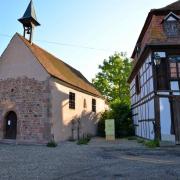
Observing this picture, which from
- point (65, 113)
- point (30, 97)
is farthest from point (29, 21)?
point (65, 113)

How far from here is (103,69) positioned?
119ft

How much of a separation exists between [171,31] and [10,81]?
455 inches

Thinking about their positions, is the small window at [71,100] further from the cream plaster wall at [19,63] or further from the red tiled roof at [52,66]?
the cream plaster wall at [19,63]

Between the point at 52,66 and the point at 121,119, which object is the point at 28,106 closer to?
the point at 52,66

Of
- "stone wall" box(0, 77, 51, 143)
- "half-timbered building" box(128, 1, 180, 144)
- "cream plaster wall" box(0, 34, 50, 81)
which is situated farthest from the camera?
"cream plaster wall" box(0, 34, 50, 81)

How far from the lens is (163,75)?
14211 mm

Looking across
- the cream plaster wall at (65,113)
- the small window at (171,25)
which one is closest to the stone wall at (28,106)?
the cream plaster wall at (65,113)

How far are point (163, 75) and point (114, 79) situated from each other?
21.0 metres

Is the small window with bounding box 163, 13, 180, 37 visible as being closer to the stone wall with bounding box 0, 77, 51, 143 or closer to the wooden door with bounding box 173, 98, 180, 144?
the wooden door with bounding box 173, 98, 180, 144

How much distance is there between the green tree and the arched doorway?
65.2ft

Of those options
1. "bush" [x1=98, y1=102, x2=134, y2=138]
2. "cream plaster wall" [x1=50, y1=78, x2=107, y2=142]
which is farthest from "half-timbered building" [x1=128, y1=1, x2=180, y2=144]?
"bush" [x1=98, y1=102, x2=134, y2=138]

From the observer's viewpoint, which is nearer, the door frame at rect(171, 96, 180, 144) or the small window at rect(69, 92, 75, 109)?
the door frame at rect(171, 96, 180, 144)

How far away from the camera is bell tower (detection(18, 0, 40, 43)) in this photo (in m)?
18.8

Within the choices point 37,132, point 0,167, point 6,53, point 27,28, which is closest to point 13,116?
point 37,132
